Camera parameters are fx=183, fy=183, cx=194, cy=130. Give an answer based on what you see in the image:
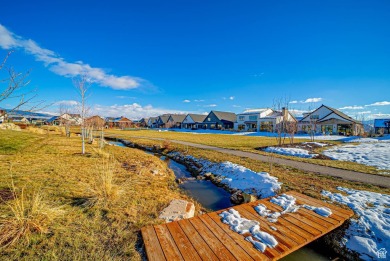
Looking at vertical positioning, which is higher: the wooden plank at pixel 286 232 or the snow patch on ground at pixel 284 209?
the snow patch on ground at pixel 284 209

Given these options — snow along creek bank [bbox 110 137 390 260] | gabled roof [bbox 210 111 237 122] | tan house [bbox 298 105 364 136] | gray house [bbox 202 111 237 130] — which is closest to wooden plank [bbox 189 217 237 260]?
snow along creek bank [bbox 110 137 390 260]

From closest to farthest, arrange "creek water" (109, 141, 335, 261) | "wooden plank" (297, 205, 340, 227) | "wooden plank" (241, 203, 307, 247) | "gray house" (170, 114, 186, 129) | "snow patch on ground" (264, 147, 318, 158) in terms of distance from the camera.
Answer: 1. "wooden plank" (241, 203, 307, 247)
2. "creek water" (109, 141, 335, 261)
3. "wooden plank" (297, 205, 340, 227)
4. "snow patch on ground" (264, 147, 318, 158)
5. "gray house" (170, 114, 186, 129)

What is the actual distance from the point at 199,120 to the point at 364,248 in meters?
58.0

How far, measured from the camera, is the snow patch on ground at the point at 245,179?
6.52 meters

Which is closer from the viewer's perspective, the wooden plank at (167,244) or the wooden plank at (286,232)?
the wooden plank at (167,244)

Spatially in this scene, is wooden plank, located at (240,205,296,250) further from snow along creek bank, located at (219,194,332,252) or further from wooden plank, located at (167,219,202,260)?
wooden plank, located at (167,219,202,260)

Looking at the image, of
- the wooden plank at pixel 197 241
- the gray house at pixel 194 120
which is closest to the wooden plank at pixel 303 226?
the wooden plank at pixel 197 241

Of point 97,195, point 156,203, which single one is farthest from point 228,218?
point 97,195

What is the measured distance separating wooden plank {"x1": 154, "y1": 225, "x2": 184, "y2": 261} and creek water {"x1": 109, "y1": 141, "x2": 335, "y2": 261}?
2.24 meters

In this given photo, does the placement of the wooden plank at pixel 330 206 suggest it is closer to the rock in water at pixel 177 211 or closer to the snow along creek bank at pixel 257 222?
the snow along creek bank at pixel 257 222

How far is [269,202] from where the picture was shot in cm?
504

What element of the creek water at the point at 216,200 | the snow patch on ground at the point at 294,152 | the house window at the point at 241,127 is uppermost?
the house window at the point at 241,127

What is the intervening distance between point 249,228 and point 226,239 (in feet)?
2.07

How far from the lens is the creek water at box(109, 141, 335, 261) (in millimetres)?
3764
